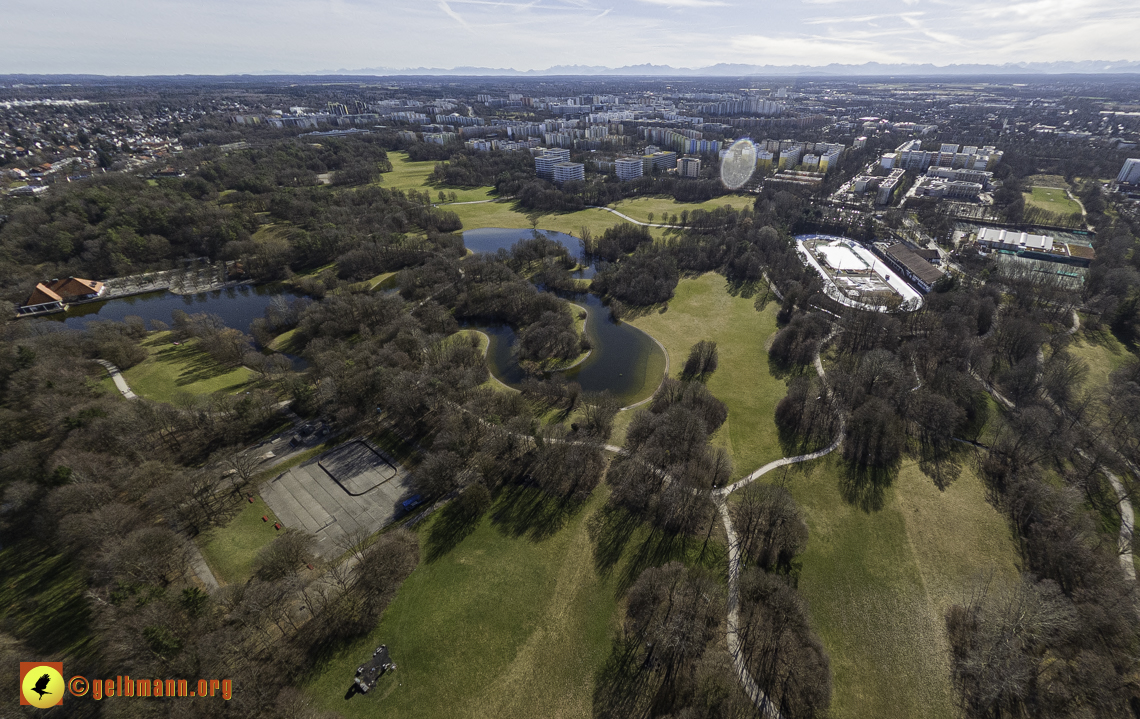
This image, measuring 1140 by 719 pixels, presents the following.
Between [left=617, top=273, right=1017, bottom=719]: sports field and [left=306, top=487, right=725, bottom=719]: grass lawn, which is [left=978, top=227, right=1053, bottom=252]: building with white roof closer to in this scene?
[left=617, top=273, right=1017, bottom=719]: sports field

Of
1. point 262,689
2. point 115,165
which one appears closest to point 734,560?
point 262,689

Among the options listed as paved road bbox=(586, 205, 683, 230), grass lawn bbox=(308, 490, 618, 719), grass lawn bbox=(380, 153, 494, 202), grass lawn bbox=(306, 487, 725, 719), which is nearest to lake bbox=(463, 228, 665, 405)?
grass lawn bbox=(306, 487, 725, 719)

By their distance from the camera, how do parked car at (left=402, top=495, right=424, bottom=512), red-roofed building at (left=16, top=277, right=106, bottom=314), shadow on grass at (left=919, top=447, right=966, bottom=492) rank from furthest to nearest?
1. red-roofed building at (left=16, top=277, right=106, bottom=314)
2. shadow on grass at (left=919, top=447, right=966, bottom=492)
3. parked car at (left=402, top=495, right=424, bottom=512)

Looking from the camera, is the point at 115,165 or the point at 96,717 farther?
the point at 115,165

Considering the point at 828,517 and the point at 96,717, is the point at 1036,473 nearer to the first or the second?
the point at 828,517

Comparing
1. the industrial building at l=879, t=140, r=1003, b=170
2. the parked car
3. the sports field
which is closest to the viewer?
the sports field

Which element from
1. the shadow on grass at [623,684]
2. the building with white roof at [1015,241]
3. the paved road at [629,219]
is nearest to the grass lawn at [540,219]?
the paved road at [629,219]

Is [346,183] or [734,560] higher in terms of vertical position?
[346,183]
